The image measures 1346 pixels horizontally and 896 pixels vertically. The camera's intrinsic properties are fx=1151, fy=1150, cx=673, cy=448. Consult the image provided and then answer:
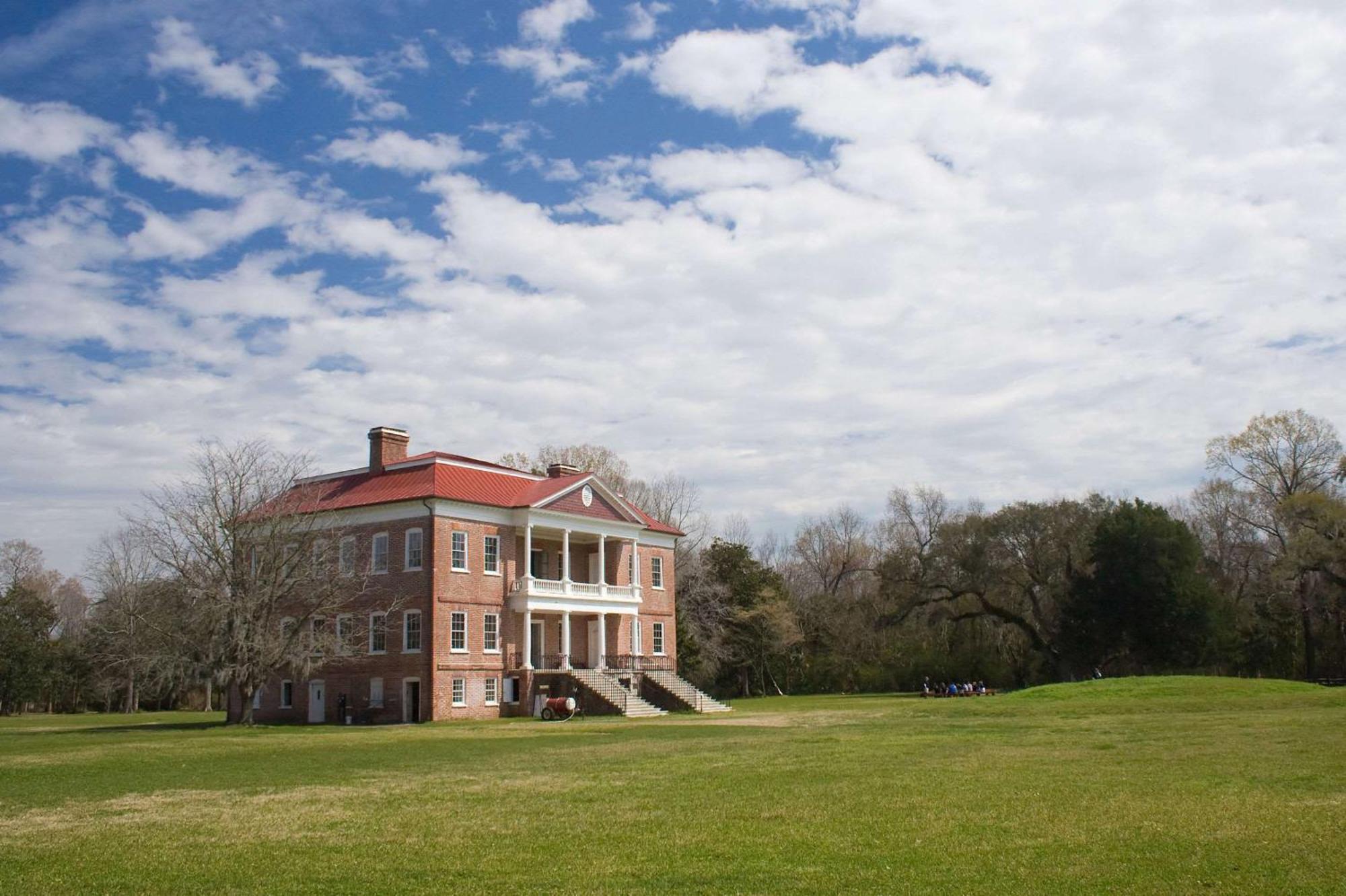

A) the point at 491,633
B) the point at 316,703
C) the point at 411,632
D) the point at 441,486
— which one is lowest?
the point at 316,703

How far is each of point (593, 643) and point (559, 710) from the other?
11456mm

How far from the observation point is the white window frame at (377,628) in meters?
46.0

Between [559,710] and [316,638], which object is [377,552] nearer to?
[316,638]

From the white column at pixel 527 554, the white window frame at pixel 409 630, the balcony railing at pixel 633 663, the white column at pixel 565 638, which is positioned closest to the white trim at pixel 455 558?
the white window frame at pixel 409 630

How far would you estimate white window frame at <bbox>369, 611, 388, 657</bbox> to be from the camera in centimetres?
4600

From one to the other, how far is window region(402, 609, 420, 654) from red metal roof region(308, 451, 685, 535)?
15.0ft

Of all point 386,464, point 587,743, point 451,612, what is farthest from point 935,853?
point 386,464

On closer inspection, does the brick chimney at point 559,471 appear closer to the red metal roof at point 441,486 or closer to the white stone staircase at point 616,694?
the red metal roof at point 441,486

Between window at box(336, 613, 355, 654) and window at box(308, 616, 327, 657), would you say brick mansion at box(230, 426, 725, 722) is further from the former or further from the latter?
window at box(308, 616, 327, 657)

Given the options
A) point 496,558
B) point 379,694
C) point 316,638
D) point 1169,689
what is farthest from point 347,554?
point 1169,689

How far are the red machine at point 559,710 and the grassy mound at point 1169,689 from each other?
15.6 metres

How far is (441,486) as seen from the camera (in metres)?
46.2

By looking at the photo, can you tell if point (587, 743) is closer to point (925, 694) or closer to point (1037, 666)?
point (925, 694)

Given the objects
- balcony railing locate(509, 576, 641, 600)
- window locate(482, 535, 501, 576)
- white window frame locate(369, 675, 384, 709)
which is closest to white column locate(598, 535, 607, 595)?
balcony railing locate(509, 576, 641, 600)
